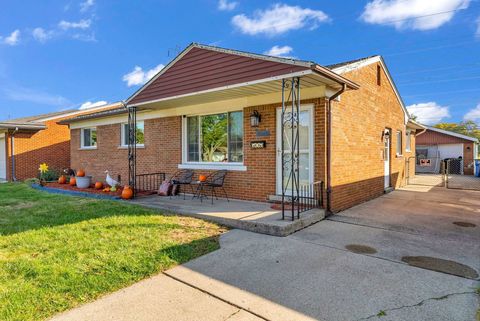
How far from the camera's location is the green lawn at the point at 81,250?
3089mm

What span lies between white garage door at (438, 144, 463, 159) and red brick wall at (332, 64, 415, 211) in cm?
1674

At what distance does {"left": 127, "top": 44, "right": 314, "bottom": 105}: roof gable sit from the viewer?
19.7ft

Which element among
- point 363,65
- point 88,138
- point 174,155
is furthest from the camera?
point 88,138

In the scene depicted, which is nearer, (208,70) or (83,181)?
(208,70)

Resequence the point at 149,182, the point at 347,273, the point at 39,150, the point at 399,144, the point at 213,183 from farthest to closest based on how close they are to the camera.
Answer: the point at 39,150, the point at 399,144, the point at 149,182, the point at 213,183, the point at 347,273

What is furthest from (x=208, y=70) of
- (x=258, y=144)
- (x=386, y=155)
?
(x=386, y=155)

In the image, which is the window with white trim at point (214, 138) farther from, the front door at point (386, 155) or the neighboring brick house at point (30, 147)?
the neighboring brick house at point (30, 147)

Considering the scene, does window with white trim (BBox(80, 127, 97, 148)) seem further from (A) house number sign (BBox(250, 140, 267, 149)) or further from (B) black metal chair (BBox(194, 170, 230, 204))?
(A) house number sign (BBox(250, 140, 267, 149))

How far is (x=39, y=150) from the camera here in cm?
1661

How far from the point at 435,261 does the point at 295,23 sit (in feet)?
48.2

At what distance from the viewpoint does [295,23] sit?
15898 millimetres

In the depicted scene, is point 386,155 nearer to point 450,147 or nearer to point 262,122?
point 262,122

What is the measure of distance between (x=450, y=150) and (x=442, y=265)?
82.7 feet

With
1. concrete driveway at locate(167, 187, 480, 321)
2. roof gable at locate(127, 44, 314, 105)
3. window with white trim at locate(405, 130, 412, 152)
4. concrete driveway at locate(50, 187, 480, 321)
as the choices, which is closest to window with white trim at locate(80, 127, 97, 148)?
roof gable at locate(127, 44, 314, 105)
